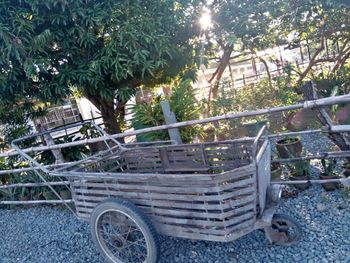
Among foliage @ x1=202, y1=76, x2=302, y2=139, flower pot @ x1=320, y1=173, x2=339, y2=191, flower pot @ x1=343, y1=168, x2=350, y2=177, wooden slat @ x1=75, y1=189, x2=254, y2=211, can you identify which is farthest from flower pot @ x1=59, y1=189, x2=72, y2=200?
flower pot @ x1=343, y1=168, x2=350, y2=177

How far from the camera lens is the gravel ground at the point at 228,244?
197 centimetres

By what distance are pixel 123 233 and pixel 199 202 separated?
68 cm

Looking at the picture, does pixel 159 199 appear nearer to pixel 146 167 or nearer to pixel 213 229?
pixel 213 229

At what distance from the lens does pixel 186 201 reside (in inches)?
67.4

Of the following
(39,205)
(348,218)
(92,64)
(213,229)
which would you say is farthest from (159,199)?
(39,205)

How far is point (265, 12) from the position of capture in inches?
157

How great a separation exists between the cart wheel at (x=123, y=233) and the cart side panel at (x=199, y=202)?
9 cm

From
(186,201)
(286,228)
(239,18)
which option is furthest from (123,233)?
(239,18)

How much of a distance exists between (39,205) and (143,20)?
9.16 ft

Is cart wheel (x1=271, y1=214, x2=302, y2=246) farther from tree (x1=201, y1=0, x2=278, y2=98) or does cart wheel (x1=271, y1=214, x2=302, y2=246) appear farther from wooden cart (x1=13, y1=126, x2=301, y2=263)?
tree (x1=201, y1=0, x2=278, y2=98)

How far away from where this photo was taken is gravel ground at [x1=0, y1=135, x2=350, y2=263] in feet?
6.45

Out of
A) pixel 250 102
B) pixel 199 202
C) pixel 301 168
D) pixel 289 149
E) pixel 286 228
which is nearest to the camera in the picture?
pixel 199 202

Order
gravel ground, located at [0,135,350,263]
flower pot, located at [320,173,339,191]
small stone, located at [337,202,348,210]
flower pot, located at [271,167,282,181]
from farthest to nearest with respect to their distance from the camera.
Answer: flower pot, located at [271,167,282,181] → flower pot, located at [320,173,339,191] → small stone, located at [337,202,348,210] → gravel ground, located at [0,135,350,263]

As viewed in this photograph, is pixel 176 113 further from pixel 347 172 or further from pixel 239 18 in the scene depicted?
pixel 347 172
